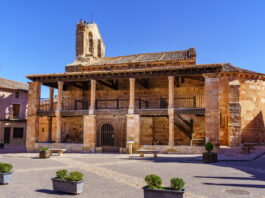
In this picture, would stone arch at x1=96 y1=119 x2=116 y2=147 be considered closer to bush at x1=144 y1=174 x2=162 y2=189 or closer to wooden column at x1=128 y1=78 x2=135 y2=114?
wooden column at x1=128 y1=78 x2=135 y2=114

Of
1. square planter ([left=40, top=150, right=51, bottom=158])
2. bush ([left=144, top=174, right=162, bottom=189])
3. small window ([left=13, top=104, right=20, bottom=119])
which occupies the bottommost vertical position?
square planter ([left=40, top=150, right=51, bottom=158])

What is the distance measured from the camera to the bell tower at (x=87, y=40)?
81.5 ft

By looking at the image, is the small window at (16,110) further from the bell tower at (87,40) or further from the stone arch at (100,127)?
the stone arch at (100,127)

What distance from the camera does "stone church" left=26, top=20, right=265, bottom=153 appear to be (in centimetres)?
1758

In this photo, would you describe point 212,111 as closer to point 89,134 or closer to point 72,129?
point 89,134

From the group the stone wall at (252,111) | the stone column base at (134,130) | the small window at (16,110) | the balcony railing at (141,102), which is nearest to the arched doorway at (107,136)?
the balcony railing at (141,102)

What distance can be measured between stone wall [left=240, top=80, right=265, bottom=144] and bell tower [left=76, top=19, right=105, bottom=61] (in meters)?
14.6

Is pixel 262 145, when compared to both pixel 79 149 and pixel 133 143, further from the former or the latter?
pixel 79 149

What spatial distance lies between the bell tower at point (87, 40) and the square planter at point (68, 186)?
772 inches

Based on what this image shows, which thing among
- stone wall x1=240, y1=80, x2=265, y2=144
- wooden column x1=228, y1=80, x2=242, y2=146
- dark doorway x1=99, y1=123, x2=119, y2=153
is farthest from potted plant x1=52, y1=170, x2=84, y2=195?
stone wall x1=240, y1=80, x2=265, y2=144

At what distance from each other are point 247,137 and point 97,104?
13419 mm

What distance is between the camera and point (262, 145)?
22.0 meters

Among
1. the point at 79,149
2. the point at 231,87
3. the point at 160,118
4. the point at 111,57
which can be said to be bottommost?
the point at 79,149

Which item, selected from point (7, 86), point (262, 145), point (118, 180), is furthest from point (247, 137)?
point (7, 86)
